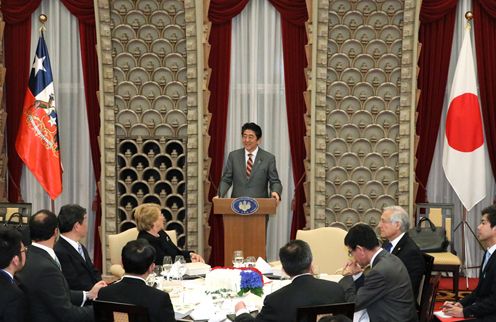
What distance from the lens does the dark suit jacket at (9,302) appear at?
3484 millimetres

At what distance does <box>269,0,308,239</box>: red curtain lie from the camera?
8594 mm

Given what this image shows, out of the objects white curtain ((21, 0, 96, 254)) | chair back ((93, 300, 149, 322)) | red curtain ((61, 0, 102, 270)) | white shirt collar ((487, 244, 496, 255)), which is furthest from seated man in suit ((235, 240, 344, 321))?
white curtain ((21, 0, 96, 254))

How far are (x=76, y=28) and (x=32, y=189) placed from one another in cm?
210

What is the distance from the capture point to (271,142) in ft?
29.0

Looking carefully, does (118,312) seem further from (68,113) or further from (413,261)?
(68,113)

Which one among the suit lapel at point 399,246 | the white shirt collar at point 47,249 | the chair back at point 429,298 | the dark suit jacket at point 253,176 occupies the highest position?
the dark suit jacket at point 253,176

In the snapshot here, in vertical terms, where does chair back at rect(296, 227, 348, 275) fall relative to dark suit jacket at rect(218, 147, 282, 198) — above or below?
below

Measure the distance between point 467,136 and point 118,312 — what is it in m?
5.58

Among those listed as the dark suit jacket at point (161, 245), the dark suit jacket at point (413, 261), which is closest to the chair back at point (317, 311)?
the dark suit jacket at point (413, 261)

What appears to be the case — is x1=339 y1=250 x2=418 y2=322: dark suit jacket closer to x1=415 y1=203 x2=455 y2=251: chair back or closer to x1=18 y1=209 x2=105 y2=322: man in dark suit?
x1=18 y1=209 x2=105 y2=322: man in dark suit

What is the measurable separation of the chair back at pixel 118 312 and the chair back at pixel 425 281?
215 cm

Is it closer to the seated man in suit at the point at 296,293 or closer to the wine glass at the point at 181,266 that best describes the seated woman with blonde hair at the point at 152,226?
the wine glass at the point at 181,266

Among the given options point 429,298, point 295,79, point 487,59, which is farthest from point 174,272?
point 487,59

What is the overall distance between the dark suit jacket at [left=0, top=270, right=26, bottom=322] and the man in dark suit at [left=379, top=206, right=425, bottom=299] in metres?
2.67
